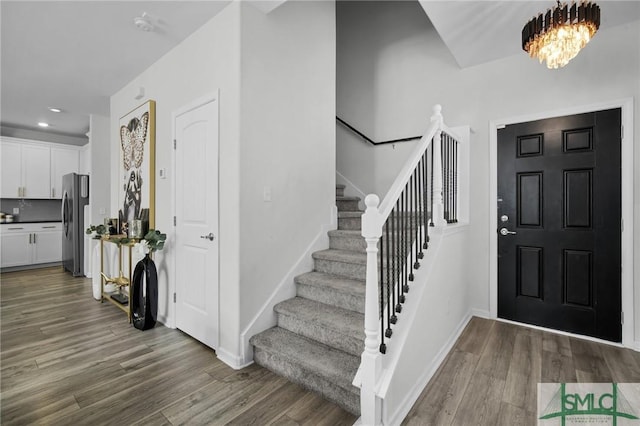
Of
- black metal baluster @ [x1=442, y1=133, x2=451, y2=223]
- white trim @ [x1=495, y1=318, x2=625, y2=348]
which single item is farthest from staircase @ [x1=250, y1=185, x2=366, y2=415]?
white trim @ [x1=495, y1=318, x2=625, y2=348]

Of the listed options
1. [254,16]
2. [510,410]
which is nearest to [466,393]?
[510,410]

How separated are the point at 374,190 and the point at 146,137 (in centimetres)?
284

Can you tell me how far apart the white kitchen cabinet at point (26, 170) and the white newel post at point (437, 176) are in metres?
7.30

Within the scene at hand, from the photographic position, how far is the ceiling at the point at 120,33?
239 centimetres

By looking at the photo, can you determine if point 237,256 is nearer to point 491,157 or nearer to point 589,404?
point 589,404

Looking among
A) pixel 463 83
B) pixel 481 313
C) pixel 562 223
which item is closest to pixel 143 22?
pixel 463 83

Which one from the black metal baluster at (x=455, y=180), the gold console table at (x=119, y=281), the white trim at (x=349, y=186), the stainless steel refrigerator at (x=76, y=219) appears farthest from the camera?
the stainless steel refrigerator at (x=76, y=219)

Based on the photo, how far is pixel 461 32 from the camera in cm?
274

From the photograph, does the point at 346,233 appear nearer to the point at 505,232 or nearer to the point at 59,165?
the point at 505,232

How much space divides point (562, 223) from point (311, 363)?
270cm

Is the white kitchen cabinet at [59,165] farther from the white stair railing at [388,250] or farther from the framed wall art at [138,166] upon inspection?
the white stair railing at [388,250]

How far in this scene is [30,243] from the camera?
225 inches

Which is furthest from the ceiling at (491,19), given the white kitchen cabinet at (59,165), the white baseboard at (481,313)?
the white kitchen cabinet at (59,165)

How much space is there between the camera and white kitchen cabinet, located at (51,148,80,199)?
604 cm
